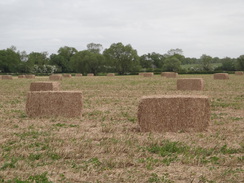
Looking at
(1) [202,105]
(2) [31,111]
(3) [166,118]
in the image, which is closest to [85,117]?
(2) [31,111]

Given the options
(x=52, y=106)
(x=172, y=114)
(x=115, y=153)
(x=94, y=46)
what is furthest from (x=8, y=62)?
(x=115, y=153)

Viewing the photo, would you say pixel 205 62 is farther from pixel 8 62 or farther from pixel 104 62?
pixel 8 62

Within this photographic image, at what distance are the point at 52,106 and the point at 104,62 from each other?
87.5 meters

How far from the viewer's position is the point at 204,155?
7.48m

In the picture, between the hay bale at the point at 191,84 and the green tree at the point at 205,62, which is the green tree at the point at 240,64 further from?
the hay bale at the point at 191,84

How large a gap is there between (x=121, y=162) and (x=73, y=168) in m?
0.96

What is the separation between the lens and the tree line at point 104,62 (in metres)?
99.8

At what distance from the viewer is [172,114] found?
10.3 meters

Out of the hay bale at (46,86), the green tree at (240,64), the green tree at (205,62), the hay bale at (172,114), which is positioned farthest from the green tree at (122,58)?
the hay bale at (172,114)

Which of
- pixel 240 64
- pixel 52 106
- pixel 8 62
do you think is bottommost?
pixel 52 106

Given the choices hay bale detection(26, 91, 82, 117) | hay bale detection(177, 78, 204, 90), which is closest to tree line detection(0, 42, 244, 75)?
hay bale detection(177, 78, 204, 90)

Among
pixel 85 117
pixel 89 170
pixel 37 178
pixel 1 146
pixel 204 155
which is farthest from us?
pixel 85 117

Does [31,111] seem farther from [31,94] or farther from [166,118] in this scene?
[166,118]

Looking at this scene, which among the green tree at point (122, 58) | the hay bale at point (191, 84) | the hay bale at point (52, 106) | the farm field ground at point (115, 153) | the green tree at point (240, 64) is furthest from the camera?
the green tree at point (240, 64)
